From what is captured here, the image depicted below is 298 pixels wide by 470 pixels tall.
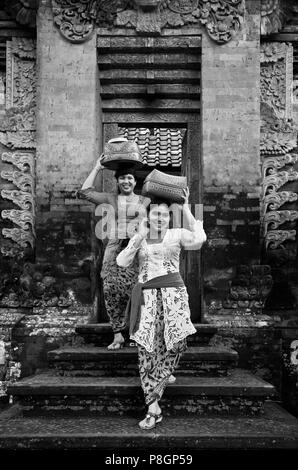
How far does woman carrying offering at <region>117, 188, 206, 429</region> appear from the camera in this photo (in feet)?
14.7

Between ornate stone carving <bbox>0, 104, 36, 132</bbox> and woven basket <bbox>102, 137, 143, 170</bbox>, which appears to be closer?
woven basket <bbox>102, 137, 143, 170</bbox>

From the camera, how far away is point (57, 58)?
7.11m

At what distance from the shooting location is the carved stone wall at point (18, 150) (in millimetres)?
7234

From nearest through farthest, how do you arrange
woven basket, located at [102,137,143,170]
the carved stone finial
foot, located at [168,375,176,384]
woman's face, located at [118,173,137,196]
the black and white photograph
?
foot, located at [168,375,176,384]
woven basket, located at [102,137,143,170]
woman's face, located at [118,173,137,196]
the black and white photograph
the carved stone finial

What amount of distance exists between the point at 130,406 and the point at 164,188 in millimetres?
1861

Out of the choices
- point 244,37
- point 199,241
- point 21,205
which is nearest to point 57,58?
point 21,205

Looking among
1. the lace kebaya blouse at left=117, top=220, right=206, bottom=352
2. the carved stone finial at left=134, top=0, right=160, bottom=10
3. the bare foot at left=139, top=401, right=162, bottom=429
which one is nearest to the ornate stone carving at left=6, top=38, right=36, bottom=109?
the carved stone finial at left=134, top=0, right=160, bottom=10

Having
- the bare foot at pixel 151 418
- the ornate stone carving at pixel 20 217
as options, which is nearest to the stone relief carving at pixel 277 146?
the ornate stone carving at pixel 20 217

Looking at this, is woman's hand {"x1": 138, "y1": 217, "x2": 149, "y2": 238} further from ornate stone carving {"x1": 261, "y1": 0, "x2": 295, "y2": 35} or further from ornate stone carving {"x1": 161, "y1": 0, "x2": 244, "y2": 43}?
ornate stone carving {"x1": 261, "y1": 0, "x2": 295, "y2": 35}

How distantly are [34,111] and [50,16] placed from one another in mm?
1158

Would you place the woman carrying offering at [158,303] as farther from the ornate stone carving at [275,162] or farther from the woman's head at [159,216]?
the ornate stone carving at [275,162]

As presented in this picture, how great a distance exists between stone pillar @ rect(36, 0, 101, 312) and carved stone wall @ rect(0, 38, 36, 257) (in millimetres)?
297

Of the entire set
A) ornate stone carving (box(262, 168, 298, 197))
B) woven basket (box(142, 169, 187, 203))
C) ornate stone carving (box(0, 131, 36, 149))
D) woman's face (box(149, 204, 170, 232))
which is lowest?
woman's face (box(149, 204, 170, 232))

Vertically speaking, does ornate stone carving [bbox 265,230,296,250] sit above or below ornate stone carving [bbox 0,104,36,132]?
below
